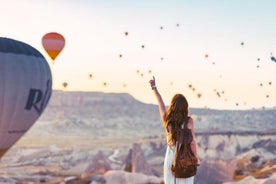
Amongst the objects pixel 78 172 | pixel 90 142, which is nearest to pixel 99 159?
pixel 78 172

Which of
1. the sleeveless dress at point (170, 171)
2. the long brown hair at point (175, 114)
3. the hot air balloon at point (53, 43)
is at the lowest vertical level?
the sleeveless dress at point (170, 171)

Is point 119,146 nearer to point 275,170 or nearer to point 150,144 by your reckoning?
point 150,144

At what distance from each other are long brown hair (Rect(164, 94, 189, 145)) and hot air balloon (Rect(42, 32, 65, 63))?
2453 centimetres

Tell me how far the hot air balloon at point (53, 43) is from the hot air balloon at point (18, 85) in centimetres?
416

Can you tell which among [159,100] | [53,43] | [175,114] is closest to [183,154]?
[175,114]

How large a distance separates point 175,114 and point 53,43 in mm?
25511

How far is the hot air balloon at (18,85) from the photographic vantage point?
84.3 feet

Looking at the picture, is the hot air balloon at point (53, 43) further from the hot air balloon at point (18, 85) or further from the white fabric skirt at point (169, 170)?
the white fabric skirt at point (169, 170)

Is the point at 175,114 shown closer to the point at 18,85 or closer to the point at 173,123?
the point at 173,123

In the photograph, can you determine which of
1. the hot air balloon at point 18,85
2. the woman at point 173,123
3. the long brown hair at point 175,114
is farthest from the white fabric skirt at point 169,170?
the hot air balloon at point 18,85

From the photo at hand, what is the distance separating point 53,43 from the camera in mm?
31906

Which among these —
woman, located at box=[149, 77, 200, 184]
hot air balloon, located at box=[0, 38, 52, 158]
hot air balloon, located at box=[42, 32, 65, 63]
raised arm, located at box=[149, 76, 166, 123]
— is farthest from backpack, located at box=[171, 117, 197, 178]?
hot air balloon, located at box=[42, 32, 65, 63]

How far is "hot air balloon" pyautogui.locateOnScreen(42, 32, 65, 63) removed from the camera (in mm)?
31484

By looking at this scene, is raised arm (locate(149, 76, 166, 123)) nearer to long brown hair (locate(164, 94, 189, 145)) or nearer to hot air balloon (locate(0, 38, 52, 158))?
long brown hair (locate(164, 94, 189, 145))
